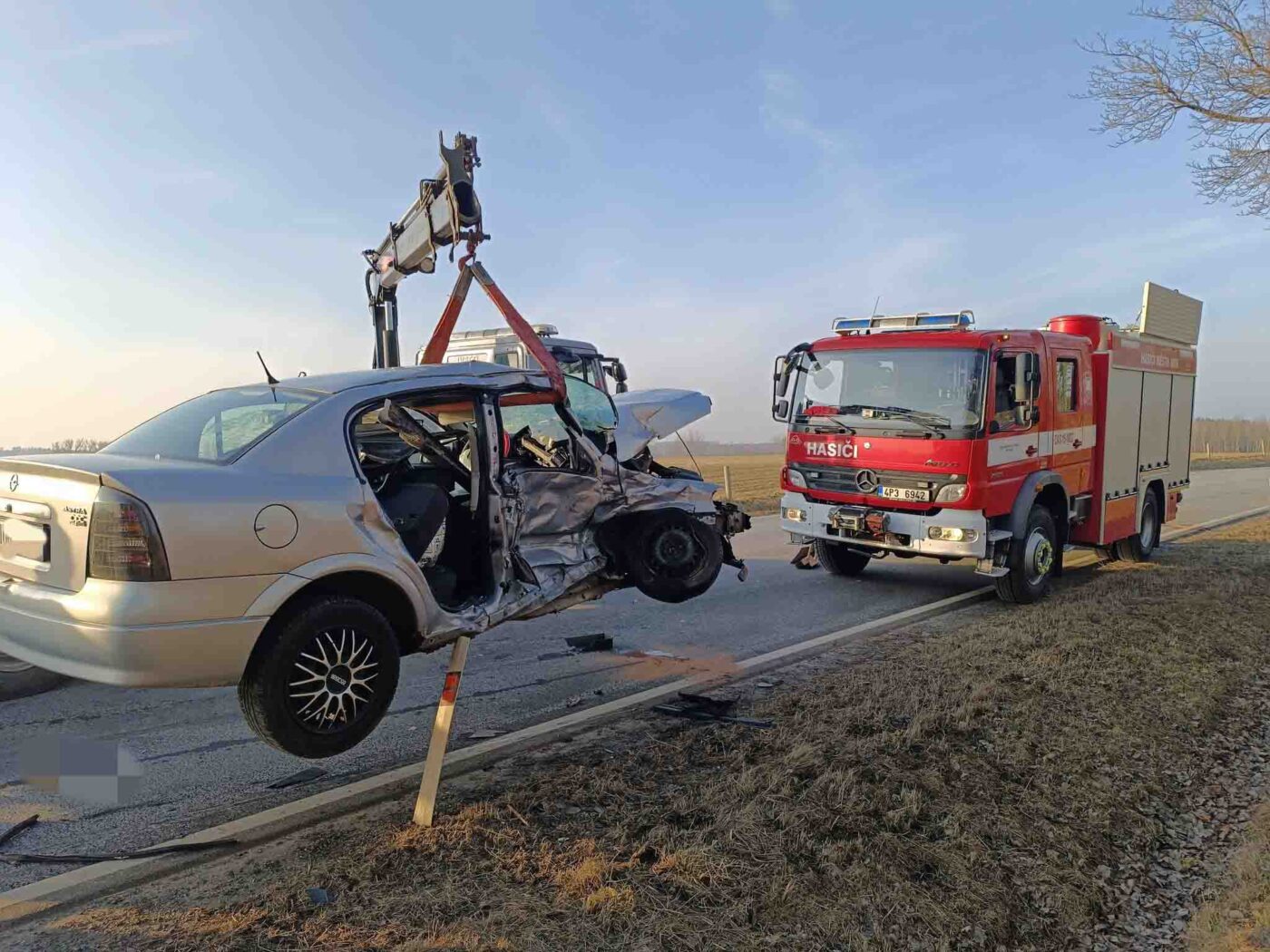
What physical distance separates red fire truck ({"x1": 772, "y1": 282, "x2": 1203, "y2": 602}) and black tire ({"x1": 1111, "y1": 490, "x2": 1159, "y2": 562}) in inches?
25.0

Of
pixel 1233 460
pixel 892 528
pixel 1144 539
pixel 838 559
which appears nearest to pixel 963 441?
pixel 892 528

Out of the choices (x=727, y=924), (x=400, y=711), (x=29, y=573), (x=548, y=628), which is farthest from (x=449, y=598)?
(x=548, y=628)

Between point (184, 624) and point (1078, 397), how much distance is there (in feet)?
29.0

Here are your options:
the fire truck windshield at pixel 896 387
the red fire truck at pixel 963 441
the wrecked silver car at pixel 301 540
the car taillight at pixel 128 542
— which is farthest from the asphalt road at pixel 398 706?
the fire truck windshield at pixel 896 387

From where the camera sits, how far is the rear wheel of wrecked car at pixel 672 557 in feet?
17.2

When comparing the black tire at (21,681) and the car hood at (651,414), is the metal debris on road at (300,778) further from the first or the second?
the car hood at (651,414)

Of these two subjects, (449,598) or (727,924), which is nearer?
(727,924)

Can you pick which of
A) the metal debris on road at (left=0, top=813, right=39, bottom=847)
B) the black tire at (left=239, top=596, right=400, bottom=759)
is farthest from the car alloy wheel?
the metal debris on road at (left=0, top=813, right=39, bottom=847)

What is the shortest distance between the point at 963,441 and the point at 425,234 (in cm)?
492

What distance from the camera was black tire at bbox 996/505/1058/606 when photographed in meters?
7.93

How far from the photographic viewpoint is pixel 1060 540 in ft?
29.2

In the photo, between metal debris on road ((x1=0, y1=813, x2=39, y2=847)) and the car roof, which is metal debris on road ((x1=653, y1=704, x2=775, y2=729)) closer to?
the car roof

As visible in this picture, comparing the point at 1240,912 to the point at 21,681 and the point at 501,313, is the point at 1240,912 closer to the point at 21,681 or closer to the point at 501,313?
the point at 501,313

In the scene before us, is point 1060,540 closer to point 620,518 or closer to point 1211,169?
point 1211,169
